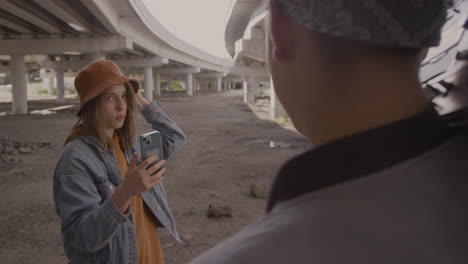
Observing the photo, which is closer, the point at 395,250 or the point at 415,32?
the point at 395,250

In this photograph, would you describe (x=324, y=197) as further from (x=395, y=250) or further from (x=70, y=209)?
(x=70, y=209)

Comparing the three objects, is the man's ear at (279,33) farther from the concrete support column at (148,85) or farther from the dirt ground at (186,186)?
the concrete support column at (148,85)

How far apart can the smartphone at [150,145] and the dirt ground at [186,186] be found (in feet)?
9.00

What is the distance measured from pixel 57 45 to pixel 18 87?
3.33m

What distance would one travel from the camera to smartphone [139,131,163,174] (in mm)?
2402

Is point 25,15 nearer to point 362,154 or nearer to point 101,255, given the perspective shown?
point 101,255

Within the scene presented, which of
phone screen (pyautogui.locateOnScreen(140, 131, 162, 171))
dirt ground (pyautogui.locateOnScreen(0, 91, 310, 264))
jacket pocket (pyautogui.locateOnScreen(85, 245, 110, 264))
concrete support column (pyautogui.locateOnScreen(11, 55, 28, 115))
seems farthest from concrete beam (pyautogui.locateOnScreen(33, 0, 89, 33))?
jacket pocket (pyautogui.locateOnScreen(85, 245, 110, 264))

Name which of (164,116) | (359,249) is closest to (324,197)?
(359,249)

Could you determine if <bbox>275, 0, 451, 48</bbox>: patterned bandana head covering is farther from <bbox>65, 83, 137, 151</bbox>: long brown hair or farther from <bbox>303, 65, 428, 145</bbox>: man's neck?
<bbox>65, 83, 137, 151</bbox>: long brown hair

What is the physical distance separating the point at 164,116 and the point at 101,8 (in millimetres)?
14382

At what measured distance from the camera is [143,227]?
257 cm

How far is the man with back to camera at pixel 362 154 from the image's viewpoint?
70cm

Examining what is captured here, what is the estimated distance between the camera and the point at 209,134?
15383 mm

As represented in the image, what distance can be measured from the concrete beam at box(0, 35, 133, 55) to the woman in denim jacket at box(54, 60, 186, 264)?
69.5 feet
